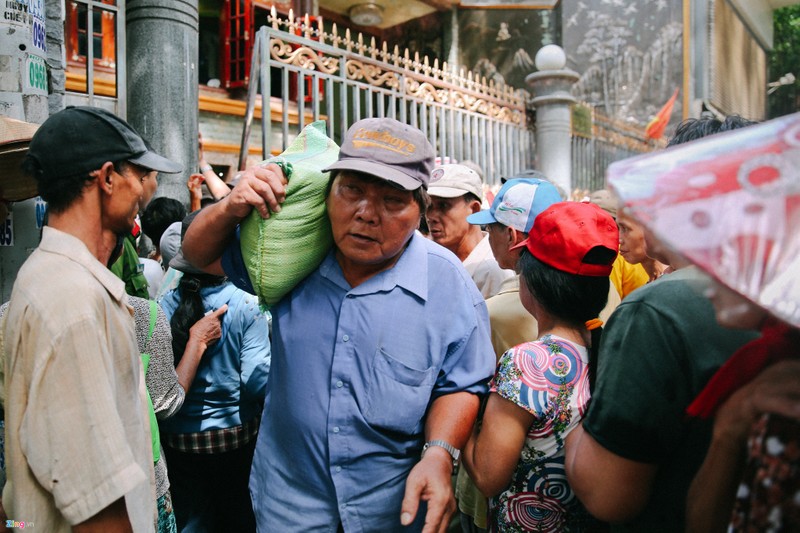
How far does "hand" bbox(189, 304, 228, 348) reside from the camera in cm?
259

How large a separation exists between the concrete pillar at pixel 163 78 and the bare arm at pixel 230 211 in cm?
337

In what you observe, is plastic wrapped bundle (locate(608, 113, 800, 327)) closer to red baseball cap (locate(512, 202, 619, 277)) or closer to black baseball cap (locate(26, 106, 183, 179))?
red baseball cap (locate(512, 202, 619, 277))

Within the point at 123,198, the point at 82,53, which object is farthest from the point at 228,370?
the point at 82,53

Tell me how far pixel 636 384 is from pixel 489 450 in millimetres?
651

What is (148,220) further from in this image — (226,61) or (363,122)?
(226,61)

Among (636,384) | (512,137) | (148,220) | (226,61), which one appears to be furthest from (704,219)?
(226,61)

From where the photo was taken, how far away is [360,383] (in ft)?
5.24

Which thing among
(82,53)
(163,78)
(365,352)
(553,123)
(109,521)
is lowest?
(109,521)

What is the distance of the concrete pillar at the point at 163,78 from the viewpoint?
4809mm

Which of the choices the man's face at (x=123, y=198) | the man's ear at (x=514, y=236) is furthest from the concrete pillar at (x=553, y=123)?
the man's face at (x=123, y=198)

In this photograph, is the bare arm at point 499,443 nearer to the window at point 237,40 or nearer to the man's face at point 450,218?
the man's face at point 450,218

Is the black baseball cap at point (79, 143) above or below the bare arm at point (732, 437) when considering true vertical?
above

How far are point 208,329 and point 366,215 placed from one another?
1366 mm

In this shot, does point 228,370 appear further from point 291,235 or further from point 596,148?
point 596,148
